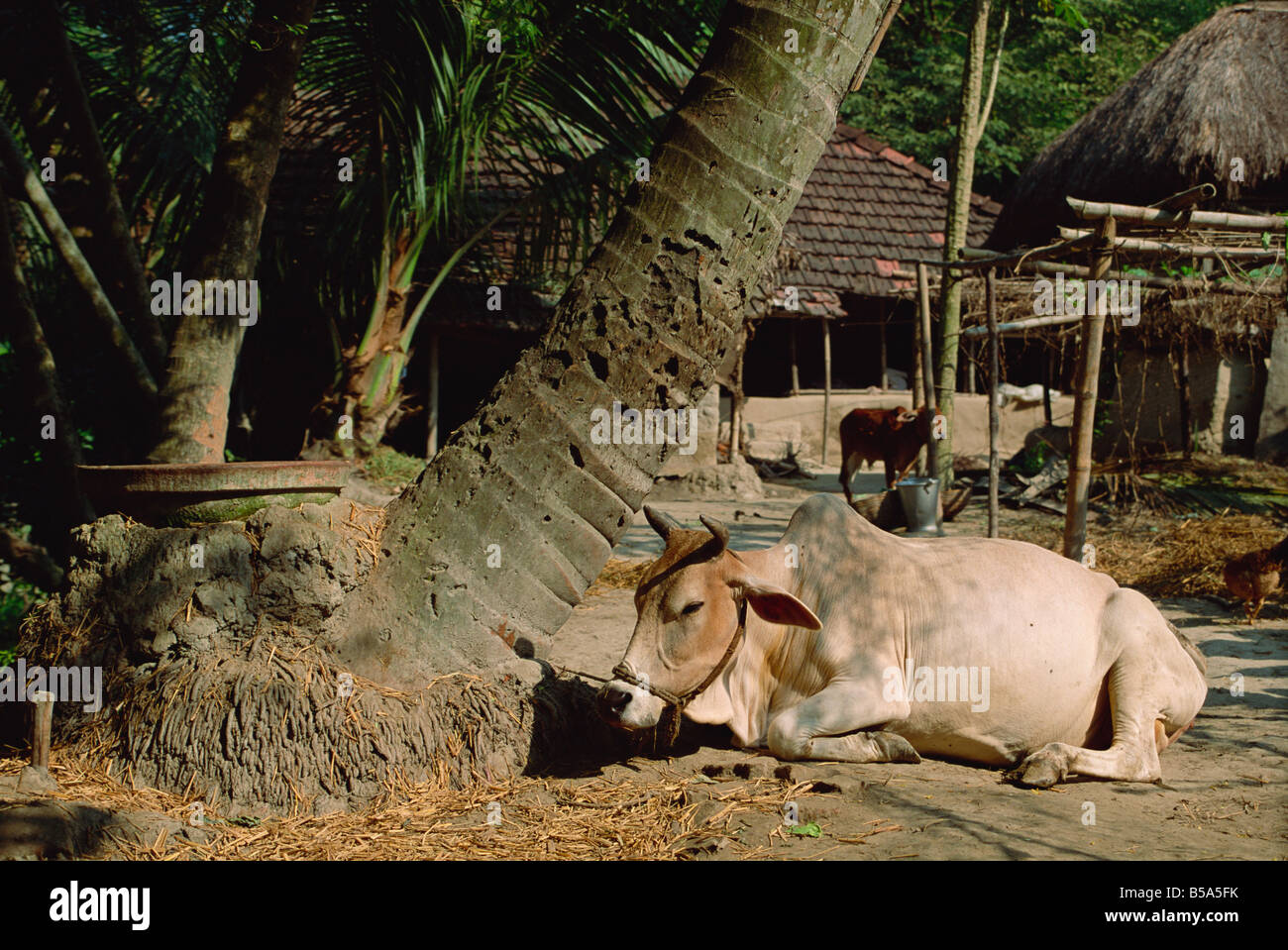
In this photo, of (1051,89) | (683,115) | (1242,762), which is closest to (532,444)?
(683,115)

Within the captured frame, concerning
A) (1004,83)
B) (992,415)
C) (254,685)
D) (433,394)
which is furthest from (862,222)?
(254,685)

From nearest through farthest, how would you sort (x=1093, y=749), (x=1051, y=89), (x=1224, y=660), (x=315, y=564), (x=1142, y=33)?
1. (x=315, y=564)
2. (x=1093, y=749)
3. (x=1224, y=660)
4. (x=1051, y=89)
5. (x=1142, y=33)

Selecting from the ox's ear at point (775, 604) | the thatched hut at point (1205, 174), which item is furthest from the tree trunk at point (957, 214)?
the ox's ear at point (775, 604)

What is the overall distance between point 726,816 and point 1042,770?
1258 mm

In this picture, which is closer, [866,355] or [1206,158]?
[1206,158]

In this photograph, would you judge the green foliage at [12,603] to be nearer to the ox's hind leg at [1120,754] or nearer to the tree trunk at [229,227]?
the tree trunk at [229,227]

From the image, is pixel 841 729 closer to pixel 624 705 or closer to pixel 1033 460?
pixel 624 705

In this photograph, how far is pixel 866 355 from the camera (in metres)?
21.1

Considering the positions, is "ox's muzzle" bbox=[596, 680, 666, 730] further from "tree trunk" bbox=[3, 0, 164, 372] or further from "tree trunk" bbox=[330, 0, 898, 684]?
A: "tree trunk" bbox=[3, 0, 164, 372]

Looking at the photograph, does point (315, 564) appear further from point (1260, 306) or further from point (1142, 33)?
point (1142, 33)

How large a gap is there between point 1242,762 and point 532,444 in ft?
10.1

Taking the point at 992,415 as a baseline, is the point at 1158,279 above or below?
above

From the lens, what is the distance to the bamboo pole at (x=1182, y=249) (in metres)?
7.36

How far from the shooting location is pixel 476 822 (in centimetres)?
346
